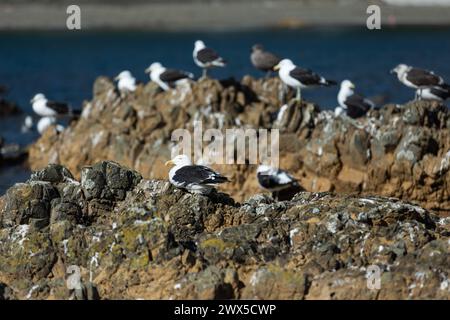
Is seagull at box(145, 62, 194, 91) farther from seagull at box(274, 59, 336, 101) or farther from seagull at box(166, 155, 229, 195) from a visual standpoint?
seagull at box(166, 155, 229, 195)

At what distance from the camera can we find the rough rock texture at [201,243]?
897 centimetres

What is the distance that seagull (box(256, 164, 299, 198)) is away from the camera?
1527 cm

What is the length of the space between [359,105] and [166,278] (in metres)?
8.76

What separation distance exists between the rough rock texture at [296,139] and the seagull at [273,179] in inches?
34.8

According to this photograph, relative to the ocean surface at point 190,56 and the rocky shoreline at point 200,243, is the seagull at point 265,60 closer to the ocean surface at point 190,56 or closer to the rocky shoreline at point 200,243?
the ocean surface at point 190,56

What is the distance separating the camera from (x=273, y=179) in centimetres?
1528

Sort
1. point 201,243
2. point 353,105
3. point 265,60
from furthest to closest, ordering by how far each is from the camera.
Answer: point 265,60
point 353,105
point 201,243

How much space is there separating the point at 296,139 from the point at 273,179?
1.59 m

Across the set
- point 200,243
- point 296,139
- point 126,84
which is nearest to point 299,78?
point 296,139

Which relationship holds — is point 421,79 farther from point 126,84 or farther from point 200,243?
point 200,243

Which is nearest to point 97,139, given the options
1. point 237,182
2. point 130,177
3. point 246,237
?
point 237,182

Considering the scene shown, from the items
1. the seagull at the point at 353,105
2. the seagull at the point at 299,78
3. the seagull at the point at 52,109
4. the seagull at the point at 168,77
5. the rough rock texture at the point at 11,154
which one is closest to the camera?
the seagull at the point at 353,105

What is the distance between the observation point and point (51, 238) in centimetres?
1004

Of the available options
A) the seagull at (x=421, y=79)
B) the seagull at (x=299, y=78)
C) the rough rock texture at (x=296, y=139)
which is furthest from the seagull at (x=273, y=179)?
the seagull at (x=421, y=79)
